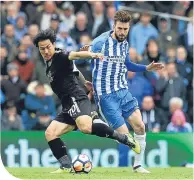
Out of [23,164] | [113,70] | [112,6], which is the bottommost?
[23,164]

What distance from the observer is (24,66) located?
20469 mm

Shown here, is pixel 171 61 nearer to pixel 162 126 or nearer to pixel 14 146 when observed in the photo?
pixel 162 126

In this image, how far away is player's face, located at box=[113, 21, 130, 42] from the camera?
14.1 meters

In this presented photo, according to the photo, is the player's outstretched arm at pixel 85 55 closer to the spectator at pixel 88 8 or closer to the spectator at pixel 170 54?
the spectator at pixel 170 54

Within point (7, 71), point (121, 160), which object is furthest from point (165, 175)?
point (7, 71)

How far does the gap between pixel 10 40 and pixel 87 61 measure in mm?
1986

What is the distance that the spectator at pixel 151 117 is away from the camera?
19.7m

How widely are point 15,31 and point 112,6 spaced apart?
2.53 m

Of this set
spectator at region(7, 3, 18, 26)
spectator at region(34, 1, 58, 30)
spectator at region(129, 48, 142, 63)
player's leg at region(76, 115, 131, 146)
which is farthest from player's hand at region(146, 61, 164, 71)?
spectator at region(7, 3, 18, 26)

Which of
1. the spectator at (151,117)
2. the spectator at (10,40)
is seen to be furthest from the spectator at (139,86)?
the spectator at (10,40)

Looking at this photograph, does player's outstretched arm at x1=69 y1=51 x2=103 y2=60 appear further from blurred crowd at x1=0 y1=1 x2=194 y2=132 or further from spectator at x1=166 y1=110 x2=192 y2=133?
spectator at x1=166 y1=110 x2=192 y2=133

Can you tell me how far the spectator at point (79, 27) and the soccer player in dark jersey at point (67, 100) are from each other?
7159 mm

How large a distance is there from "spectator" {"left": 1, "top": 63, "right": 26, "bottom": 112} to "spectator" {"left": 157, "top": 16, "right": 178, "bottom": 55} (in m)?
3.66

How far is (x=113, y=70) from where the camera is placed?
572 inches
